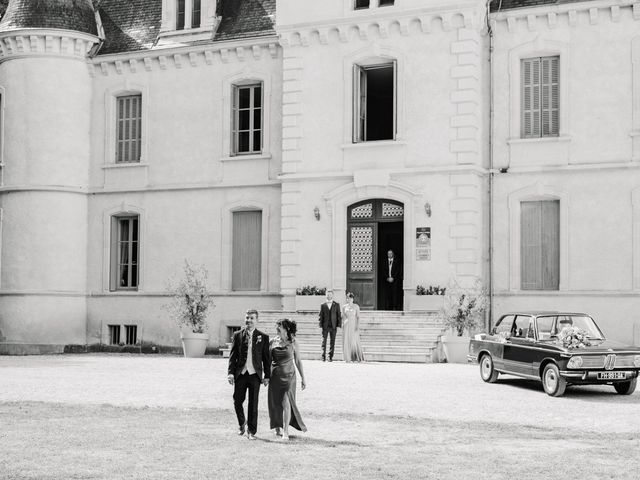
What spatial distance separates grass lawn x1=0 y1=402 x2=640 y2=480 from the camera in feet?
33.0

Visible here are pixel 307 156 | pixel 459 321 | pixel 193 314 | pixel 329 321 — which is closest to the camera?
pixel 459 321

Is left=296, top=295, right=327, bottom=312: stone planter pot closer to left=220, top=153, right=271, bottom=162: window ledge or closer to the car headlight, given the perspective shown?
left=220, top=153, right=271, bottom=162: window ledge

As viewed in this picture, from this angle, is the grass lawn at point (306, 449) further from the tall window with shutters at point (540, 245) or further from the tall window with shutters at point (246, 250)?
the tall window with shutters at point (246, 250)

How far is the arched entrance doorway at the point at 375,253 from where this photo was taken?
27.7m

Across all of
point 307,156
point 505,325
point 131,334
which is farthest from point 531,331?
point 131,334

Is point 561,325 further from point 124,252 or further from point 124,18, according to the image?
point 124,18

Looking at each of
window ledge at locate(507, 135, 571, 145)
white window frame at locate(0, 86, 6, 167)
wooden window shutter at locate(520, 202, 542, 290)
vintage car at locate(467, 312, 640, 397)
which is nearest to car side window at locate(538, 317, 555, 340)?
vintage car at locate(467, 312, 640, 397)

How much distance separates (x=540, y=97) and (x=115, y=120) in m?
13.0

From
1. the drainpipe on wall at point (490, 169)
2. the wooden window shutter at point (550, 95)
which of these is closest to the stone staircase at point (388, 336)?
the drainpipe on wall at point (490, 169)

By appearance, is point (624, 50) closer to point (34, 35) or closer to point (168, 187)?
point (168, 187)

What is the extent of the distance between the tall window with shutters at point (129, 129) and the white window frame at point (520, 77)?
11453mm

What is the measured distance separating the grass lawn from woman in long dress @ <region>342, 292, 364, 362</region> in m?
9.51

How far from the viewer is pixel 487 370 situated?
64.1ft

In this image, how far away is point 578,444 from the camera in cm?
1177
